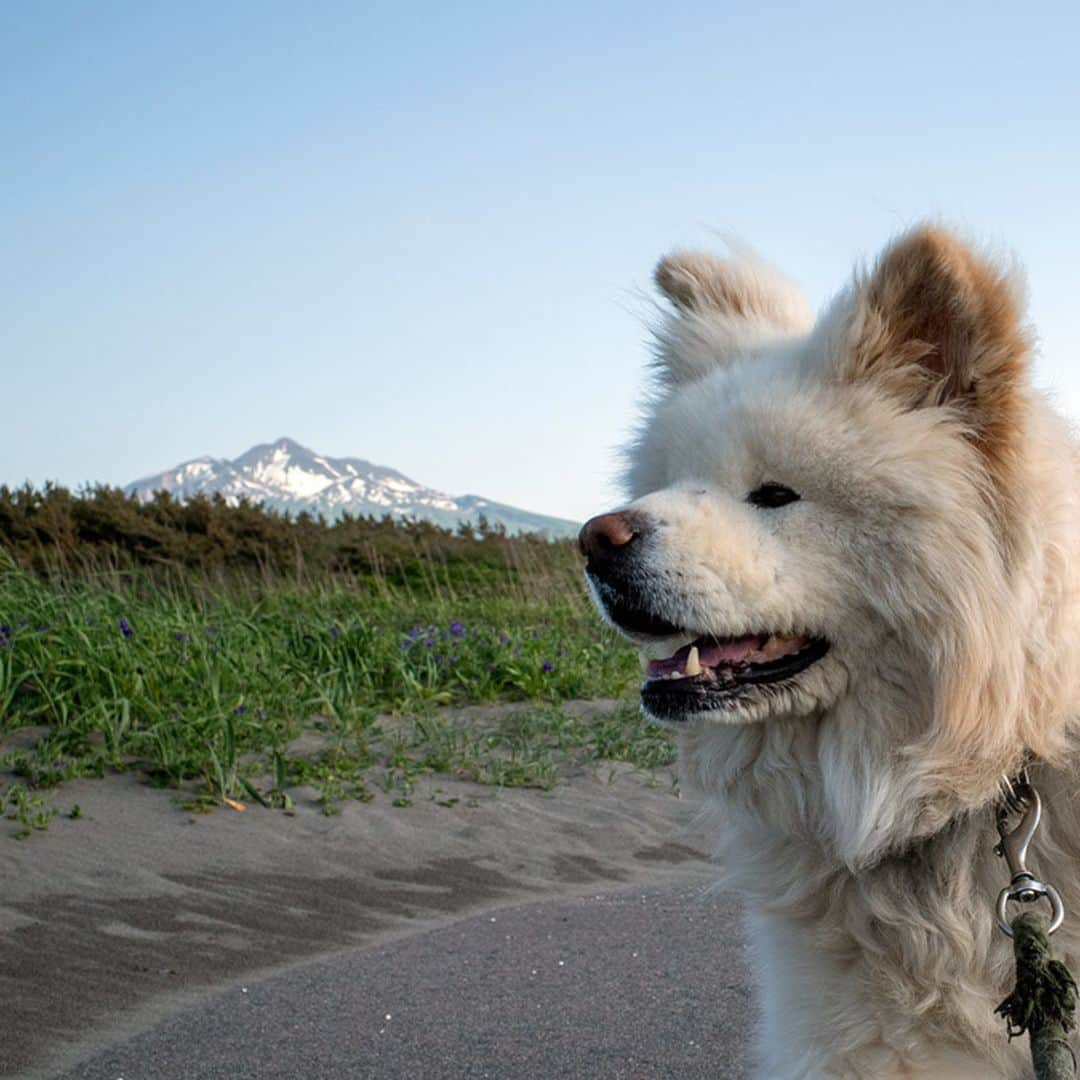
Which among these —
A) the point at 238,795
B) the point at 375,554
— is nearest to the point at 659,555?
the point at 238,795

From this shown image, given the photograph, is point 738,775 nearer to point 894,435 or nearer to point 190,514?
point 894,435

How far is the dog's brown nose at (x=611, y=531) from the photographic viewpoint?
247cm

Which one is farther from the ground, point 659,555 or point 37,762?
point 659,555

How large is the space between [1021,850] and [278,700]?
202 inches

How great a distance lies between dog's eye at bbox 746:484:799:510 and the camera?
2.53m

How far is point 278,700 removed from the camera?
274 inches

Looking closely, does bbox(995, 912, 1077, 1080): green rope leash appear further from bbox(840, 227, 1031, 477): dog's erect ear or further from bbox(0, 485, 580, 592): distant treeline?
bbox(0, 485, 580, 592): distant treeline

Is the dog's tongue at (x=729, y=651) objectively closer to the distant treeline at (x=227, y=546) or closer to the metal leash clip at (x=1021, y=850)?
the metal leash clip at (x=1021, y=850)

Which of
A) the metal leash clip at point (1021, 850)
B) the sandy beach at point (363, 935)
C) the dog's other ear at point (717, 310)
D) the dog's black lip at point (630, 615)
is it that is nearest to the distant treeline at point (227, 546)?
the sandy beach at point (363, 935)

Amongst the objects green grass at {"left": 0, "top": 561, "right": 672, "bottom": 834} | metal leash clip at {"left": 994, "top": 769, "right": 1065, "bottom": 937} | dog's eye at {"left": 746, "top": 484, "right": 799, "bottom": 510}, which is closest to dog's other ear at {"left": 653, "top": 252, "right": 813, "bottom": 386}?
dog's eye at {"left": 746, "top": 484, "right": 799, "bottom": 510}

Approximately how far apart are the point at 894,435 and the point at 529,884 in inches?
142

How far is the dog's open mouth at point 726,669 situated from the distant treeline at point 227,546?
31.1ft

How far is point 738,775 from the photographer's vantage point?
8.95 ft

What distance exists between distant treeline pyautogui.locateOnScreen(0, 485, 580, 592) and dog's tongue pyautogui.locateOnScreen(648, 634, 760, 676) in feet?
30.9
